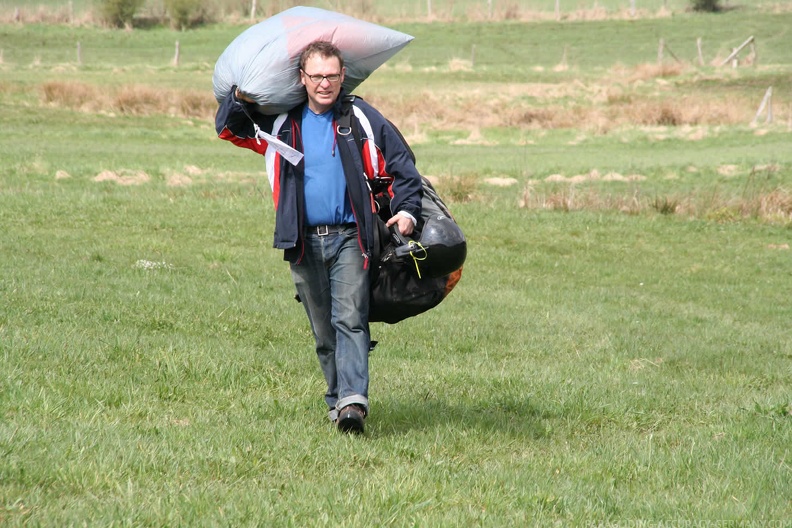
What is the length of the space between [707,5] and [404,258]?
78048 mm

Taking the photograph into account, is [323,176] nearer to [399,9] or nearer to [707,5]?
[707,5]

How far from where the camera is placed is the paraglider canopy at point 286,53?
503 cm

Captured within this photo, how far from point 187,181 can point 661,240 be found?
10.3 meters

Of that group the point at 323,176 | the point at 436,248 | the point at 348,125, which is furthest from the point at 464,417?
the point at 348,125

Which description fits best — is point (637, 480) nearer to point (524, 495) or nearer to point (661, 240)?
point (524, 495)

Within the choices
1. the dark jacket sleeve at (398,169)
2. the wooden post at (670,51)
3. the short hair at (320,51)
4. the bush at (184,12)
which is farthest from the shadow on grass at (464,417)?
the bush at (184,12)

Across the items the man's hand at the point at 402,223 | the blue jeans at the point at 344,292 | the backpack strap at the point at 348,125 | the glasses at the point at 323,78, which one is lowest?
the blue jeans at the point at 344,292

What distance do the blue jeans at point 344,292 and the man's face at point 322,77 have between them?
0.71m

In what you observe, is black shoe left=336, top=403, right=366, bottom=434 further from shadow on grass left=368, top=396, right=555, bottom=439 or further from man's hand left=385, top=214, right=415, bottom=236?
man's hand left=385, top=214, right=415, bottom=236

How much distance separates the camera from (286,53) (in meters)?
5.06

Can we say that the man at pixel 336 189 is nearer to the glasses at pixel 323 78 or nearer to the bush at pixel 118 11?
the glasses at pixel 323 78

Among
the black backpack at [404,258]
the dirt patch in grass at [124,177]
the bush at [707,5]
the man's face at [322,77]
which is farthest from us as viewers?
the bush at [707,5]

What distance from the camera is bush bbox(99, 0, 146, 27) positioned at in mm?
70375

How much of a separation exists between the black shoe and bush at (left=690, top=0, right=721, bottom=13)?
255ft
